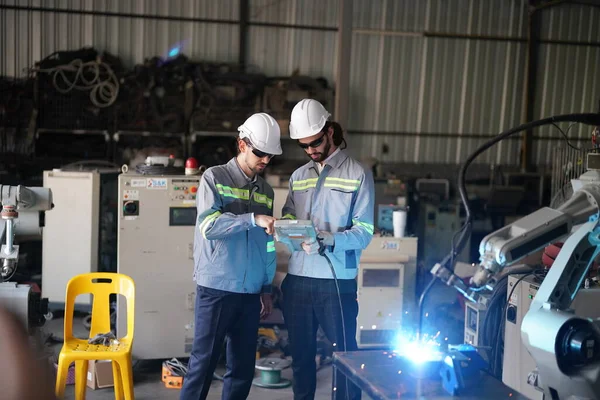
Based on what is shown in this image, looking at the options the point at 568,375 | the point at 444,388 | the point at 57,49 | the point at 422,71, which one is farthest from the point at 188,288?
the point at 422,71

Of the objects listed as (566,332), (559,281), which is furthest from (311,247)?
(566,332)

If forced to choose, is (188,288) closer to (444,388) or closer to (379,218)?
(379,218)

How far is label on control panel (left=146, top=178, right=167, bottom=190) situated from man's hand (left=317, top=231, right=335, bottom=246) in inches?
66.5

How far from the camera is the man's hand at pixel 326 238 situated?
308 centimetres

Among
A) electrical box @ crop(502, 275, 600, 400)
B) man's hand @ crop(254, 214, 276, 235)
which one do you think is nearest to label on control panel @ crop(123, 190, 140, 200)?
man's hand @ crop(254, 214, 276, 235)

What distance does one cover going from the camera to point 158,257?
447 cm

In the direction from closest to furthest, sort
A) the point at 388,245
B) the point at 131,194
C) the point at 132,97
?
the point at 131,194 → the point at 388,245 → the point at 132,97

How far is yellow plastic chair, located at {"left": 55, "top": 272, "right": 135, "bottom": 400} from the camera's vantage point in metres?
3.35

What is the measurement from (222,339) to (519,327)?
1547mm

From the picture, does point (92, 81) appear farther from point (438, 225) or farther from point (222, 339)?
point (222, 339)

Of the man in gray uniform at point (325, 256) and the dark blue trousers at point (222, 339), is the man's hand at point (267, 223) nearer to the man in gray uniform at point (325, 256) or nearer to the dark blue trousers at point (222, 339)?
the man in gray uniform at point (325, 256)

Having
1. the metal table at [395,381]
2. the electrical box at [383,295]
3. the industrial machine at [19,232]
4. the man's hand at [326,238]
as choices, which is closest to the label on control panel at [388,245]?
the electrical box at [383,295]

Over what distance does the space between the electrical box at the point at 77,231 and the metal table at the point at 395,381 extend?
361 cm

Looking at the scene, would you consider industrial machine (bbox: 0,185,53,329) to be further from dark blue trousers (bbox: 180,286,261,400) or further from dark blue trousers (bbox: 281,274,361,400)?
dark blue trousers (bbox: 281,274,361,400)
